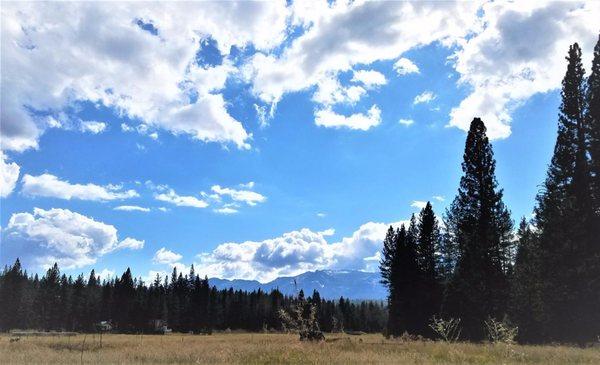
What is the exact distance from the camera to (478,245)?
35250 millimetres

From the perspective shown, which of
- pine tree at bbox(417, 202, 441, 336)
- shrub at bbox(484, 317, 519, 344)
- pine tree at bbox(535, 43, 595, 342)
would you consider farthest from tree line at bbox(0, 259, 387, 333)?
shrub at bbox(484, 317, 519, 344)

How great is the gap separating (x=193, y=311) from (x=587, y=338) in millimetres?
99160

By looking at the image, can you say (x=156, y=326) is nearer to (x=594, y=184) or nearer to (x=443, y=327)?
(x=594, y=184)

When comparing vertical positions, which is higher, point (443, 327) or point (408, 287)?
point (408, 287)

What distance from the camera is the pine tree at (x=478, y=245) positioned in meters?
34.8

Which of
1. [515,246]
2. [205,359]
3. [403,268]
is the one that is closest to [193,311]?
[403,268]

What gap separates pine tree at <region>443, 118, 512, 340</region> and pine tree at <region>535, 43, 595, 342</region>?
681cm

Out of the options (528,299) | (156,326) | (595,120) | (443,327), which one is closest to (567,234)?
(528,299)

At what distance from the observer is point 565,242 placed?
1025 inches

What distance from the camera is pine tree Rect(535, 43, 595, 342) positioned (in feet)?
83.4

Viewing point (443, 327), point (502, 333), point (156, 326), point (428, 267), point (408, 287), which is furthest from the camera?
point (156, 326)

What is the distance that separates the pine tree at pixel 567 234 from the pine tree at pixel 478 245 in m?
6.81

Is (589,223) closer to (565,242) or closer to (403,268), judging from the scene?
(565,242)

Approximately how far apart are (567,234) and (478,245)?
30.4ft
